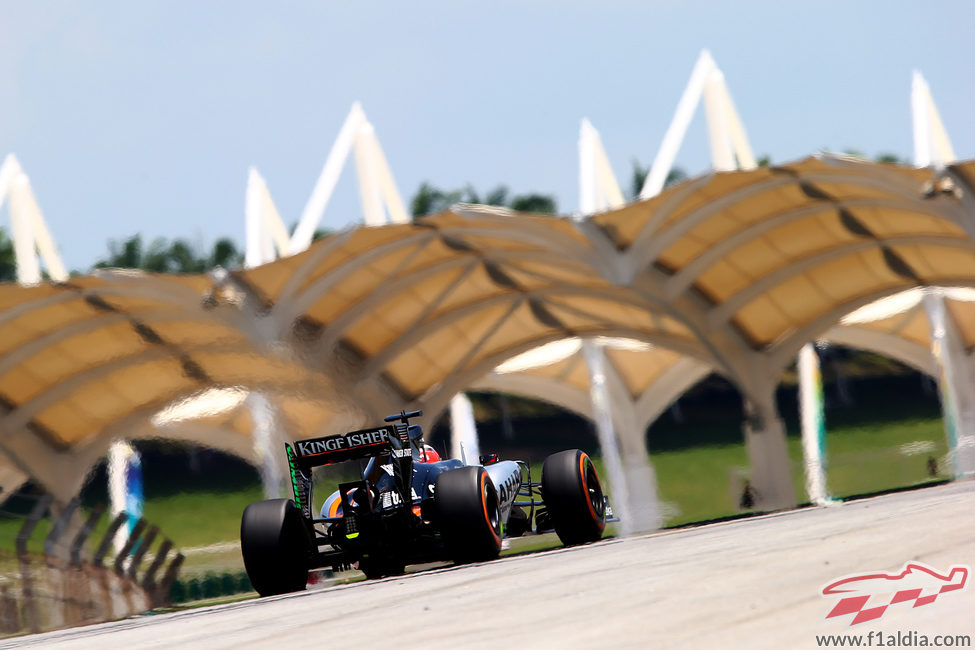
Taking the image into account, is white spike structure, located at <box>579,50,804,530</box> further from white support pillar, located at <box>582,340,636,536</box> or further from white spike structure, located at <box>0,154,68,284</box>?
white spike structure, located at <box>0,154,68,284</box>

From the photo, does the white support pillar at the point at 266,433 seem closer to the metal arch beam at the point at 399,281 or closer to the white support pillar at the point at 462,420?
the metal arch beam at the point at 399,281

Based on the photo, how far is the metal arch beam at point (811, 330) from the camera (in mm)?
38094

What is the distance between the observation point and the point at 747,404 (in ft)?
131

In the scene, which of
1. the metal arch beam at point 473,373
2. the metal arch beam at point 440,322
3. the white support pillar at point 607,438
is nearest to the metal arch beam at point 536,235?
the metal arch beam at point 440,322

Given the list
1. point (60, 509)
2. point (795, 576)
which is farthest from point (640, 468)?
point (795, 576)

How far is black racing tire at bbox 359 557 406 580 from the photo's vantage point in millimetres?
11891

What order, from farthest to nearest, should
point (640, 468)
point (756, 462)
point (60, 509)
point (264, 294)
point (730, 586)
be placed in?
1. point (640, 468)
2. point (756, 462)
3. point (264, 294)
4. point (60, 509)
5. point (730, 586)

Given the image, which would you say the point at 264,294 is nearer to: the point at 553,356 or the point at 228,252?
the point at 553,356

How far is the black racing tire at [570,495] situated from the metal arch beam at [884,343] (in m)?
33.4

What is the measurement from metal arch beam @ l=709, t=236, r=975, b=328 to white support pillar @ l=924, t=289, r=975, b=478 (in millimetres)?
6996

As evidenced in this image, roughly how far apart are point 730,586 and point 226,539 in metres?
21.4

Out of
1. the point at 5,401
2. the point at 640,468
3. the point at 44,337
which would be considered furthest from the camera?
the point at 640,468

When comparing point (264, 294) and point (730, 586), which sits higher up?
point (264, 294)

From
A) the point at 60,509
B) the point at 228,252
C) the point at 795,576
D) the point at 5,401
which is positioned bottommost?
the point at 795,576
